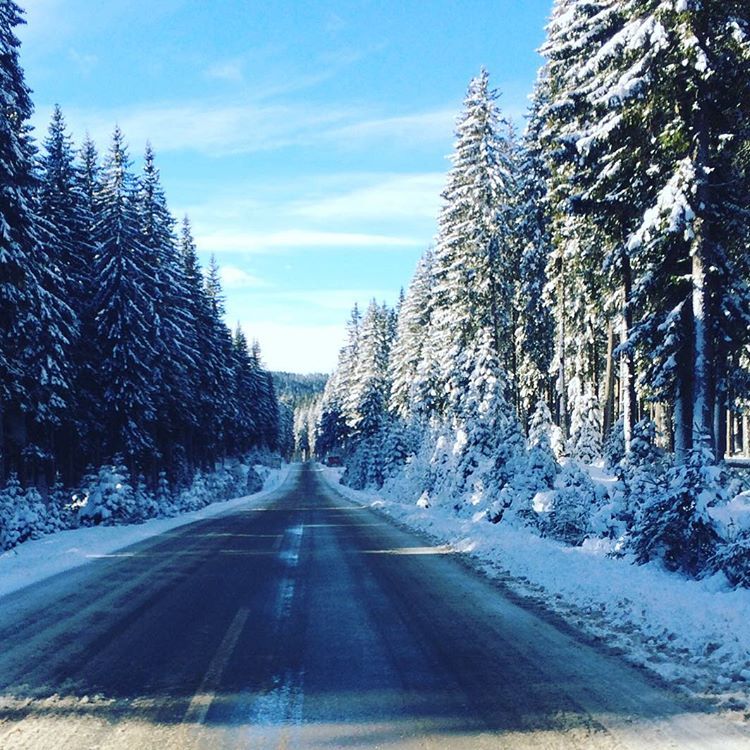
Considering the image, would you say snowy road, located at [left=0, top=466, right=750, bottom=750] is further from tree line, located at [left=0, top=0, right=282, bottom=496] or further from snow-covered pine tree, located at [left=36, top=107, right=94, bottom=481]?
snow-covered pine tree, located at [left=36, top=107, right=94, bottom=481]

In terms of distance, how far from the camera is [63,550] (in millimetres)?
15984

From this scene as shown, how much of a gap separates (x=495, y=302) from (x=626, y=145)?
62.1 ft

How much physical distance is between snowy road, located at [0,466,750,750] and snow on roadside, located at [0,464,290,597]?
1375 millimetres

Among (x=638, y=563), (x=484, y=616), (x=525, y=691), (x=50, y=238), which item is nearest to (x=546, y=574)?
(x=638, y=563)

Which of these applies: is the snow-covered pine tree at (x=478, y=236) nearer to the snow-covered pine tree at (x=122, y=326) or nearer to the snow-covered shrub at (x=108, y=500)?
the snow-covered pine tree at (x=122, y=326)

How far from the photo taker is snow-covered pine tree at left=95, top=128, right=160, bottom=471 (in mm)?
28422

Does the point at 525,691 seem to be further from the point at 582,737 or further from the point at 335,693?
the point at 335,693

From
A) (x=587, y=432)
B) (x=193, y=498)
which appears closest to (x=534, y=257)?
(x=587, y=432)

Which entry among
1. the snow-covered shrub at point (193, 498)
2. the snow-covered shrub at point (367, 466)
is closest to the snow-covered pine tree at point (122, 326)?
the snow-covered shrub at point (193, 498)

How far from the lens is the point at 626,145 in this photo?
52.7 ft

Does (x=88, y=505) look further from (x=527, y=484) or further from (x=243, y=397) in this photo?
(x=243, y=397)

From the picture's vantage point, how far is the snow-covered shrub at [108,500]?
22.9 m

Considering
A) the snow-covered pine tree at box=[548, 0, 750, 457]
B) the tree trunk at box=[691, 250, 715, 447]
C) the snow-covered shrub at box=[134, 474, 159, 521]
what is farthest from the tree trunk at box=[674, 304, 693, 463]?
the snow-covered shrub at box=[134, 474, 159, 521]

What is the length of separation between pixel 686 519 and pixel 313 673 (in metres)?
6.70
